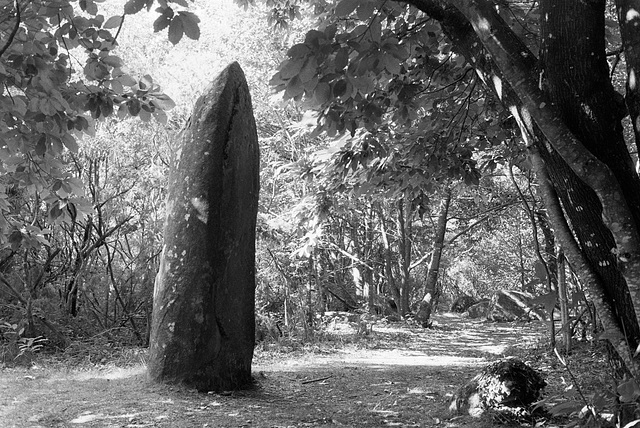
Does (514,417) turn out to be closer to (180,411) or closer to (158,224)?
(180,411)

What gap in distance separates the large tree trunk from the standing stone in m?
4.32

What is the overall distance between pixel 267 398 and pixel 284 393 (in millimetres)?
399

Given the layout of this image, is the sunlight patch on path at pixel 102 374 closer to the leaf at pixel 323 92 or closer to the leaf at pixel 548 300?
the leaf at pixel 323 92

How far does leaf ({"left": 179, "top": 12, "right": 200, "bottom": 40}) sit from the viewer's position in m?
2.94

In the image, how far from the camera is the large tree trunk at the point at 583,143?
229cm

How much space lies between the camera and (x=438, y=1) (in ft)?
10.4

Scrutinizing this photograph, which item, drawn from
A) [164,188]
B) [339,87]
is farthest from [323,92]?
[164,188]

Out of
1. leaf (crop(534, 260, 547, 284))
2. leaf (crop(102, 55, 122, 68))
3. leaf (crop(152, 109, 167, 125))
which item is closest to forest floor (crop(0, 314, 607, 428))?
leaf (crop(534, 260, 547, 284))

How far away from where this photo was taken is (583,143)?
2.52 m

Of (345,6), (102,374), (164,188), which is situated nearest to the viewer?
(345,6)

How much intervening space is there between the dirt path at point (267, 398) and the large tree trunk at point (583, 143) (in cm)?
259

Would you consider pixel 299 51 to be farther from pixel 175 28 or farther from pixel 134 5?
pixel 134 5

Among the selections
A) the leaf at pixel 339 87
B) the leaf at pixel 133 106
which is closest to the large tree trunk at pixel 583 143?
the leaf at pixel 339 87

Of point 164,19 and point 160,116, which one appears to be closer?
point 164,19
